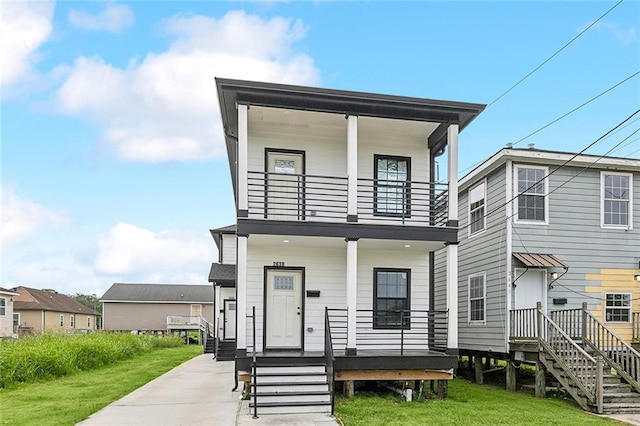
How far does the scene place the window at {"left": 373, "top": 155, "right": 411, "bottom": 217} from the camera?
13.5 metres

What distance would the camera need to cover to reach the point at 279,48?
15.2m

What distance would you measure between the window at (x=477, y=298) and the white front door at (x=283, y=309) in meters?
5.69

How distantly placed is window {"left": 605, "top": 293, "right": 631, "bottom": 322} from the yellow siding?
4.3 inches

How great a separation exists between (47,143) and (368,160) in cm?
→ 1164

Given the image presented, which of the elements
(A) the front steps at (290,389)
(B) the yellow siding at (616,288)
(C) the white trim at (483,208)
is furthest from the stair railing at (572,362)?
(A) the front steps at (290,389)

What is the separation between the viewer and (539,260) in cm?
1385

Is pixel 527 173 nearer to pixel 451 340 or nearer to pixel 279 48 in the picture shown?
pixel 451 340

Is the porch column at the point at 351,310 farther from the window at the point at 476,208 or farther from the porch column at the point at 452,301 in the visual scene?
the window at the point at 476,208

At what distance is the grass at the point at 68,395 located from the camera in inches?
377

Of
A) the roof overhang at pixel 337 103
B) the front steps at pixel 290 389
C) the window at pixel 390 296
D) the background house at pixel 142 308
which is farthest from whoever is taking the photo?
the background house at pixel 142 308

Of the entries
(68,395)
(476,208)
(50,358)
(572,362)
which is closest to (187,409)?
(68,395)

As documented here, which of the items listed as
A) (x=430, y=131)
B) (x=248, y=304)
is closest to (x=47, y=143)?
(x=248, y=304)

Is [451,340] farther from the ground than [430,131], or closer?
closer

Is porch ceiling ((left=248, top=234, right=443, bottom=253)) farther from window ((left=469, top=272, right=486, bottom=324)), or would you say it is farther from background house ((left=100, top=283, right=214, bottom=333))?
background house ((left=100, top=283, right=214, bottom=333))
